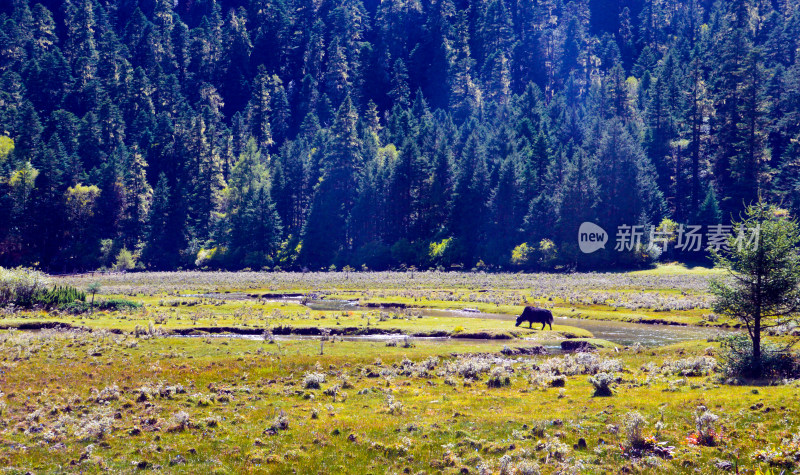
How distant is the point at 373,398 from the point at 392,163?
102383 millimetres

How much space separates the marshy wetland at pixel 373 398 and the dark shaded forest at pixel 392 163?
61599mm

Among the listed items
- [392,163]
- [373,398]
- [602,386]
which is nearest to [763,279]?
[602,386]

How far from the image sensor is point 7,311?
47188 millimetres

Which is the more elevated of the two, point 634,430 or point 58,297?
point 634,430

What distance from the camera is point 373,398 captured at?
2533 cm

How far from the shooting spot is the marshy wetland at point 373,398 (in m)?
18.3

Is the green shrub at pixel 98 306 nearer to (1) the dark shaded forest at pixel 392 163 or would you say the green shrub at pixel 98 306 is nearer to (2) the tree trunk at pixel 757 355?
(2) the tree trunk at pixel 757 355

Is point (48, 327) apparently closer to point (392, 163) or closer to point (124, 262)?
point (124, 262)

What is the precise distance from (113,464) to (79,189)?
410 ft

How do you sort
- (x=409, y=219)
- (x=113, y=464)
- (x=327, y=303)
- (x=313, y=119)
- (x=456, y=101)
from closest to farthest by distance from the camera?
(x=113, y=464)
(x=327, y=303)
(x=409, y=219)
(x=313, y=119)
(x=456, y=101)

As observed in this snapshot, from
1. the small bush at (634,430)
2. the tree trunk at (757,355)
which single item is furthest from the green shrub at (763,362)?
the small bush at (634,430)

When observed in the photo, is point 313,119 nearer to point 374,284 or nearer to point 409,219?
point 409,219

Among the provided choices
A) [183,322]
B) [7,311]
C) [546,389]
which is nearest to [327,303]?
[183,322]

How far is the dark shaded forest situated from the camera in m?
104
